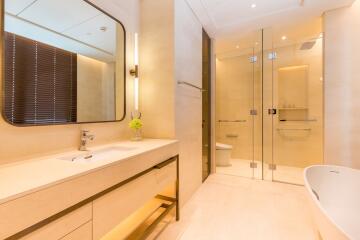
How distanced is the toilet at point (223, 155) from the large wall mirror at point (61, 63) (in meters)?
2.46

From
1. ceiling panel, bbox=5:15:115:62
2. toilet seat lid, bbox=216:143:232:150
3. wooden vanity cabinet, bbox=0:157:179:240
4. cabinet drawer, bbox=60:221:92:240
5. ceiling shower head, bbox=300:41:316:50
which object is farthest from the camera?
toilet seat lid, bbox=216:143:232:150

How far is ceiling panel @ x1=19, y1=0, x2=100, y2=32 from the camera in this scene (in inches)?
43.4

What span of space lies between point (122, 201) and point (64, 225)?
35 centimetres

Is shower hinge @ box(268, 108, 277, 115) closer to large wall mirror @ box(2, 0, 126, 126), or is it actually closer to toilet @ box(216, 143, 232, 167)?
toilet @ box(216, 143, 232, 167)

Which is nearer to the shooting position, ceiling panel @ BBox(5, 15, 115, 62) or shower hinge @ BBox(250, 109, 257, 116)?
ceiling panel @ BBox(5, 15, 115, 62)

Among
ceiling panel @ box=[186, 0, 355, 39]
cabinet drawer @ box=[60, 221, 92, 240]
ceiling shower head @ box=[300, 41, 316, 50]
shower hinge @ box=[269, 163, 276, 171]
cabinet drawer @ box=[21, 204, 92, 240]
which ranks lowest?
shower hinge @ box=[269, 163, 276, 171]

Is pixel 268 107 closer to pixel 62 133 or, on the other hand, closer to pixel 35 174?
pixel 62 133

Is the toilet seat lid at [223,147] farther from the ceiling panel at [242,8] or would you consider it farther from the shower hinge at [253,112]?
the ceiling panel at [242,8]

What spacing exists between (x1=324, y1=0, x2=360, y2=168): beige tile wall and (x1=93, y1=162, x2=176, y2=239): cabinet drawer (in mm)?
2506

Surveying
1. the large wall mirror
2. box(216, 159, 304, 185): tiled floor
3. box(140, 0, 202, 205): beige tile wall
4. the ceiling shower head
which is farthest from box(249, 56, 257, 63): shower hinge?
the large wall mirror

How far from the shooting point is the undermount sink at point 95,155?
1.16 meters

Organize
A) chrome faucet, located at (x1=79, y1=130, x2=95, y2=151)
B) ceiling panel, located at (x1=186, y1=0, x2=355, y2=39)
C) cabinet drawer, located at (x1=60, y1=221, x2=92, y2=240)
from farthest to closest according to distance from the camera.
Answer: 1. ceiling panel, located at (x1=186, y1=0, x2=355, y2=39)
2. chrome faucet, located at (x1=79, y1=130, x2=95, y2=151)
3. cabinet drawer, located at (x1=60, y1=221, x2=92, y2=240)

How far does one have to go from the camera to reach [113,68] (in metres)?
1.71

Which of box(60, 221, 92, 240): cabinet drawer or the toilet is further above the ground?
box(60, 221, 92, 240): cabinet drawer
